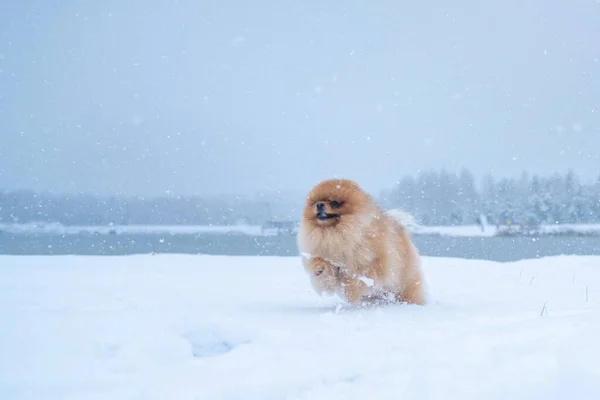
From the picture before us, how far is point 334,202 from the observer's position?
474cm

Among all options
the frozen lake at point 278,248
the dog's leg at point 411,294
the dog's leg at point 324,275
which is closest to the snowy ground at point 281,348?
the dog's leg at point 411,294

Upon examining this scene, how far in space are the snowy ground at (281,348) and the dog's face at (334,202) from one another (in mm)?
803

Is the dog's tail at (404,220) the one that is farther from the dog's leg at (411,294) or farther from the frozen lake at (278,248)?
the frozen lake at (278,248)

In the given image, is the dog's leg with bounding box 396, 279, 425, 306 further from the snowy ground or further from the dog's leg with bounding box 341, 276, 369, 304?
the dog's leg with bounding box 341, 276, 369, 304

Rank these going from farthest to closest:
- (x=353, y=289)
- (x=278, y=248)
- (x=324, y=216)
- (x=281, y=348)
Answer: (x=278, y=248) → (x=324, y=216) → (x=353, y=289) → (x=281, y=348)

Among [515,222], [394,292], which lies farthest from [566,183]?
[394,292]

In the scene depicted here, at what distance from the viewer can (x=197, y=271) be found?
7.82 m

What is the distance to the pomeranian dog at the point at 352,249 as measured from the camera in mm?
4605

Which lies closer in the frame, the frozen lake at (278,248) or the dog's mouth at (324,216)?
the dog's mouth at (324,216)

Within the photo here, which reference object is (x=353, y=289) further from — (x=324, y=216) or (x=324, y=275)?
(x=324, y=216)

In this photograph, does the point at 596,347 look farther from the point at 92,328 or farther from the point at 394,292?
the point at 92,328

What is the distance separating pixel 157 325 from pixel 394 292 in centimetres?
234

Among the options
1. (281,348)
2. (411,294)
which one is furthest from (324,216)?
(281,348)

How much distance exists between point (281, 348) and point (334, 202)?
200 cm
